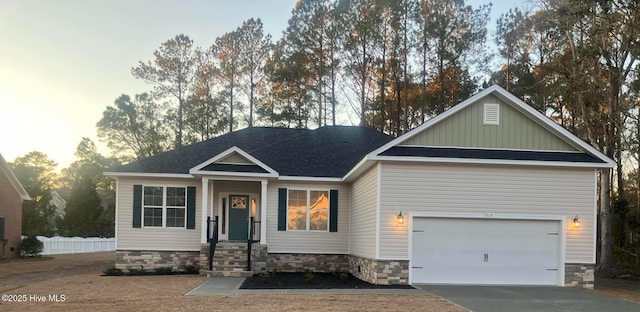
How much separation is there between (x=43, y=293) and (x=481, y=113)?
451 inches

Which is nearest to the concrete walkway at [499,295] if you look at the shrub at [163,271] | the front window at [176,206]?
the shrub at [163,271]

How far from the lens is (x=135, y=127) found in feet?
123

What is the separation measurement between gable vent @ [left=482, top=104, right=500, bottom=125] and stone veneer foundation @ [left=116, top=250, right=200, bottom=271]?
994 cm

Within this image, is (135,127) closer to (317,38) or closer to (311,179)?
(317,38)

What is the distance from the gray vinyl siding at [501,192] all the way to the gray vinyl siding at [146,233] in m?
7.41

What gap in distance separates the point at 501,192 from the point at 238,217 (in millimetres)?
8853

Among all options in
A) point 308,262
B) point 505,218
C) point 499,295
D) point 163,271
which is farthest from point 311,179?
point 499,295

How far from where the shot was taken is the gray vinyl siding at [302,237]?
1745 cm

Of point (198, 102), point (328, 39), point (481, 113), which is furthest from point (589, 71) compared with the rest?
point (198, 102)

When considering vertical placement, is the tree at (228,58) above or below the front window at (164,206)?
above

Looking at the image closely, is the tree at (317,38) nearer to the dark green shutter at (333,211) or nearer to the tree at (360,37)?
the tree at (360,37)

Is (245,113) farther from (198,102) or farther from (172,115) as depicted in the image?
(172,115)

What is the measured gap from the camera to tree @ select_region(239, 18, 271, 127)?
31766mm

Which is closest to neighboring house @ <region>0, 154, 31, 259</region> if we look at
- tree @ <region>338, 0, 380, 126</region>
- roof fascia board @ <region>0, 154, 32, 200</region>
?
roof fascia board @ <region>0, 154, 32, 200</region>
